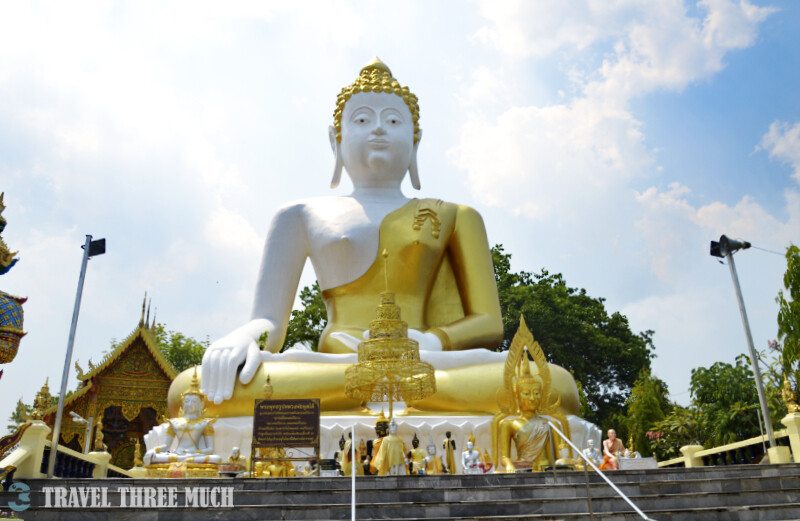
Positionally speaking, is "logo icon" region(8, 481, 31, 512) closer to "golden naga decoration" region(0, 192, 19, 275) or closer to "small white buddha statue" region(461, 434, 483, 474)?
"golden naga decoration" region(0, 192, 19, 275)

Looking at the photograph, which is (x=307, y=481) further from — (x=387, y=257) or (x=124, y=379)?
(x=124, y=379)

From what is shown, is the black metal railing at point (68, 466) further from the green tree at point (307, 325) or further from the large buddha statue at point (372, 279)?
the green tree at point (307, 325)

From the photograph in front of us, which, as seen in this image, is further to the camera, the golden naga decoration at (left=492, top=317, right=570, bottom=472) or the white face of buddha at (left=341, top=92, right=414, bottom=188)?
the white face of buddha at (left=341, top=92, right=414, bottom=188)

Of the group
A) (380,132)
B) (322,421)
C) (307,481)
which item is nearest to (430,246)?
(380,132)

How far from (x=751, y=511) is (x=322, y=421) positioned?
20.3 ft

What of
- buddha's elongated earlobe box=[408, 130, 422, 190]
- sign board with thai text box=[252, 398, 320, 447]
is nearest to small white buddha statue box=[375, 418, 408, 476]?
sign board with thai text box=[252, 398, 320, 447]

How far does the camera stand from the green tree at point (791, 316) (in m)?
13.4

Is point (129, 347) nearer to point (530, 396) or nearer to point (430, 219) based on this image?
point (430, 219)

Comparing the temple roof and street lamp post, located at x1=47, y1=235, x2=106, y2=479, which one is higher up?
the temple roof

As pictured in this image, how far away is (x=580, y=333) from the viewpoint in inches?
1014

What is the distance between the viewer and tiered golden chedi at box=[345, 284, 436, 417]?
32.9 ft

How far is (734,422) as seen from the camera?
1900 cm

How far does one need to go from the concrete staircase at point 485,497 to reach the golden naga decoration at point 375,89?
8906 millimetres

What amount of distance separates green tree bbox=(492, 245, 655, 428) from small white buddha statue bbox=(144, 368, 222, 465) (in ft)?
50.9
